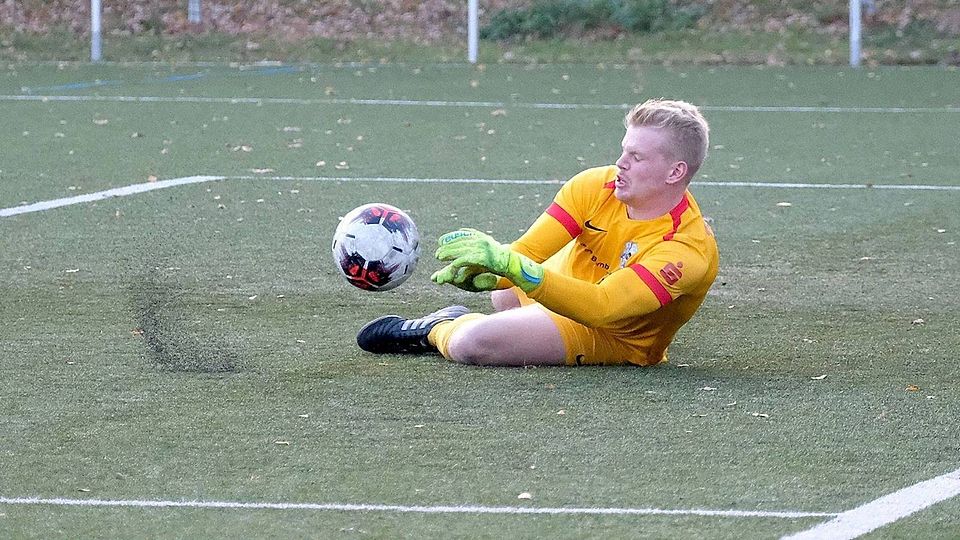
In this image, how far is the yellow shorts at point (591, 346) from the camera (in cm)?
535

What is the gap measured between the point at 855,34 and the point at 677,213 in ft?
45.8

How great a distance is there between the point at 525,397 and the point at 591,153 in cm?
672

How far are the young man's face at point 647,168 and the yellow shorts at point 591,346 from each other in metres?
0.42

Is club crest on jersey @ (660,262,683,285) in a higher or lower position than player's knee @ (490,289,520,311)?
higher

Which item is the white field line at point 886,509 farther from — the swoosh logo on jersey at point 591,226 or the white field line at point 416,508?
the swoosh logo on jersey at point 591,226

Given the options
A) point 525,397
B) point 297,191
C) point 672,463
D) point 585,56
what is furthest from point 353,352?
point 585,56

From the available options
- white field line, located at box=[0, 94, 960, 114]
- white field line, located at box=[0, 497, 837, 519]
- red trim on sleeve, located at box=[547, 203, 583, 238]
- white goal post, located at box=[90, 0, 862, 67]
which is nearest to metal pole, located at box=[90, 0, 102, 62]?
white goal post, located at box=[90, 0, 862, 67]

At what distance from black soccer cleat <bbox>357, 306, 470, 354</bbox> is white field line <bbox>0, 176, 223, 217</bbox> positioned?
3539 millimetres

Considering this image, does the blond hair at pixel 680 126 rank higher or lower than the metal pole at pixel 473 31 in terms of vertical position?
higher

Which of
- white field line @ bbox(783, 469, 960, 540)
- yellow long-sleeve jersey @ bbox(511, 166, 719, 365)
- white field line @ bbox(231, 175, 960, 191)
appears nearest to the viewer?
white field line @ bbox(783, 469, 960, 540)

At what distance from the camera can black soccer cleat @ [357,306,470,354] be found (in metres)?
5.56

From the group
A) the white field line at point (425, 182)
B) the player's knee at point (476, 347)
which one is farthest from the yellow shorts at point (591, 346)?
the white field line at point (425, 182)

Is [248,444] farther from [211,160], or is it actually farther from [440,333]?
[211,160]

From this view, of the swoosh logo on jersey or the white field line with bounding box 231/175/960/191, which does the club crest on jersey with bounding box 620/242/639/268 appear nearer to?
the swoosh logo on jersey
